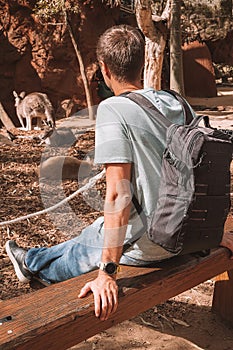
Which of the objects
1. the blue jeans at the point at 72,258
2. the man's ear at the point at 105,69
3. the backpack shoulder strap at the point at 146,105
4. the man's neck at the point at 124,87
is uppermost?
the man's ear at the point at 105,69

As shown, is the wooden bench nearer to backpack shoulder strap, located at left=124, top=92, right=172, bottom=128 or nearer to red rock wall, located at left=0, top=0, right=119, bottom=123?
backpack shoulder strap, located at left=124, top=92, right=172, bottom=128

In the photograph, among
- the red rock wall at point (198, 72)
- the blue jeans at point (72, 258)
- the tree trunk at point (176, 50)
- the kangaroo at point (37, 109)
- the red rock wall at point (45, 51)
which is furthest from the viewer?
the red rock wall at point (198, 72)

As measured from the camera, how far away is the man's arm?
5.43ft

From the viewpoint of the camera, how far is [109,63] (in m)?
1.72

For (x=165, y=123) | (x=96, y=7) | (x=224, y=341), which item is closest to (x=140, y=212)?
(x=165, y=123)

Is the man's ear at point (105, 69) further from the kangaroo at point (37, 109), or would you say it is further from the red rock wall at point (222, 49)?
the red rock wall at point (222, 49)

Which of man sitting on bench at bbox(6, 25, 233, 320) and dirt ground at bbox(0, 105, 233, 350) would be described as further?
dirt ground at bbox(0, 105, 233, 350)

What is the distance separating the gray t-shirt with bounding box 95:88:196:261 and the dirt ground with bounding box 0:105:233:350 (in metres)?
0.96

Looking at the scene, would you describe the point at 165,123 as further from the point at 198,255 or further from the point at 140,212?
the point at 198,255

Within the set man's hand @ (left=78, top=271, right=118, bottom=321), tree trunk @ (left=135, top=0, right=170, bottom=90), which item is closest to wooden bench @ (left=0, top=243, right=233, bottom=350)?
man's hand @ (left=78, top=271, right=118, bottom=321)

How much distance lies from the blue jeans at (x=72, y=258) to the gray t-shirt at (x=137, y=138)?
0.96ft

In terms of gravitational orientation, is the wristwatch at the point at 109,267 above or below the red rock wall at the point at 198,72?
above

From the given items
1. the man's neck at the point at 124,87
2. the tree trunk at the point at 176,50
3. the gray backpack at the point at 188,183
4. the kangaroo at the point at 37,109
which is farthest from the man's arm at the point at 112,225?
the kangaroo at the point at 37,109

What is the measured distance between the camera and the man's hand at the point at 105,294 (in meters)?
1.65
